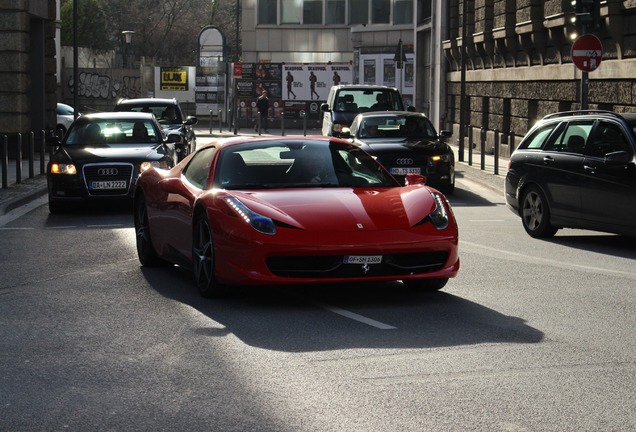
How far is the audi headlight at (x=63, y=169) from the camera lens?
61.2ft

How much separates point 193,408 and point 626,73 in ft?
64.5

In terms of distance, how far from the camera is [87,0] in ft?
279

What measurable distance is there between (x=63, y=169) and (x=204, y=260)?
9.11 metres

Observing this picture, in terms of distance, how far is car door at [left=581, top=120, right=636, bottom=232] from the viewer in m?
13.9

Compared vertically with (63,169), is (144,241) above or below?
below

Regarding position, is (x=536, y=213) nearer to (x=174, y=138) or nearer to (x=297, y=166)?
(x=297, y=166)

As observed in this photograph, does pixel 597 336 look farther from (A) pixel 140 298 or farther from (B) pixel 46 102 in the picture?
(B) pixel 46 102

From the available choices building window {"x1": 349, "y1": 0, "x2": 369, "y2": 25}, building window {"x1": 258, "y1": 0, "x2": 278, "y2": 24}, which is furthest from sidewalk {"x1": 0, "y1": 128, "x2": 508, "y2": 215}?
building window {"x1": 258, "y1": 0, "x2": 278, "y2": 24}

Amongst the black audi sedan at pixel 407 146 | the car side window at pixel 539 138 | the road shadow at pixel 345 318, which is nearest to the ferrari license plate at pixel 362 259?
the road shadow at pixel 345 318

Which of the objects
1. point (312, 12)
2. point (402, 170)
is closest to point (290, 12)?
point (312, 12)

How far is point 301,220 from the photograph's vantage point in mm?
9523

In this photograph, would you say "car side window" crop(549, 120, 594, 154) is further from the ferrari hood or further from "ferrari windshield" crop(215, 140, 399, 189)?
the ferrari hood

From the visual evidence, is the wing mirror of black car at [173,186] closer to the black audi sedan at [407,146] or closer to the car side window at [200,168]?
the car side window at [200,168]

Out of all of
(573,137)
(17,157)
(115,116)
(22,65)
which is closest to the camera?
(573,137)
